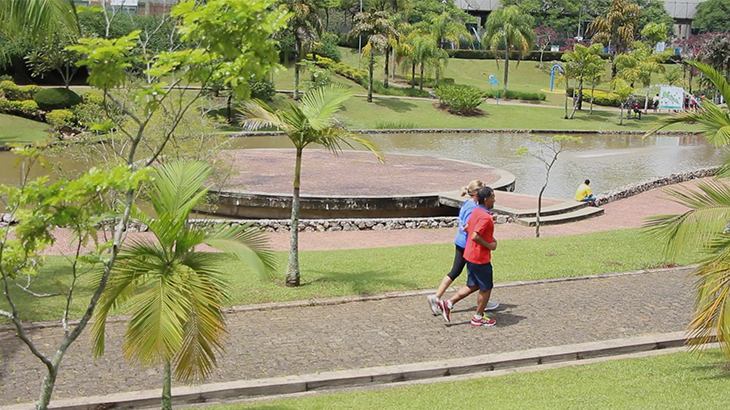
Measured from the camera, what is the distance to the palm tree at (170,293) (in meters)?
5.74

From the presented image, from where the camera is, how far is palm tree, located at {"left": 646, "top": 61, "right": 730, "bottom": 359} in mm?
7188

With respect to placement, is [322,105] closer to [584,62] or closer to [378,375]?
[378,375]

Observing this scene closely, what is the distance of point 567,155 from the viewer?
33.5 metres

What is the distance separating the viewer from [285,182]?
21688 millimetres

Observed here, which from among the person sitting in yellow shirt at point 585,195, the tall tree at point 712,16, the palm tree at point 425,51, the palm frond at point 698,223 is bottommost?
the person sitting in yellow shirt at point 585,195

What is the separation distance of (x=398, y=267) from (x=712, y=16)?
105 m

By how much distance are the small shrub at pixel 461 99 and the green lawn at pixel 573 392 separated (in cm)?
4162

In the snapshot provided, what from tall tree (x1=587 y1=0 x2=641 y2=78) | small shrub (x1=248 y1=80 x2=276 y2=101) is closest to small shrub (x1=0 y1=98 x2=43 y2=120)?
small shrub (x1=248 y1=80 x2=276 y2=101)

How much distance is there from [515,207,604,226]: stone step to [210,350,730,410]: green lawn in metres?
10.3

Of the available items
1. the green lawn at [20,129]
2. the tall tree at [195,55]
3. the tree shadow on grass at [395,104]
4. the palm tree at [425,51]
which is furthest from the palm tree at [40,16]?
the palm tree at [425,51]

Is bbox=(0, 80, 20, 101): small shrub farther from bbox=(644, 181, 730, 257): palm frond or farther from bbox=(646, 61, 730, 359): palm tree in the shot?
bbox=(644, 181, 730, 257): palm frond

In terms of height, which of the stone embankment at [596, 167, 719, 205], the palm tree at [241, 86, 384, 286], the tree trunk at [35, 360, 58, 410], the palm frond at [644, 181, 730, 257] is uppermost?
the palm tree at [241, 86, 384, 286]

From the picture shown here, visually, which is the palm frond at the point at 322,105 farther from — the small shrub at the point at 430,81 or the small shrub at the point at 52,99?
the small shrub at the point at 430,81

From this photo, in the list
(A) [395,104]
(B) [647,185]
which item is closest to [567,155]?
(B) [647,185]
